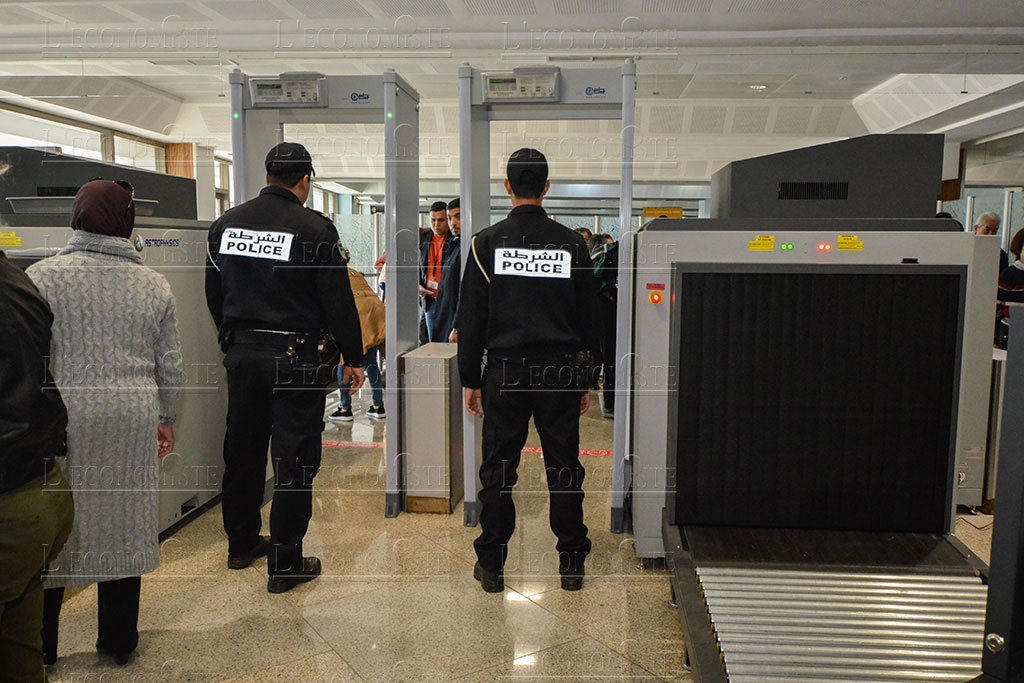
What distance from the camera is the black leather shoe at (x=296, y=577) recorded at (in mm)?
2977

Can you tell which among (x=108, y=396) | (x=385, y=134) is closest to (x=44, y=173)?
(x=385, y=134)

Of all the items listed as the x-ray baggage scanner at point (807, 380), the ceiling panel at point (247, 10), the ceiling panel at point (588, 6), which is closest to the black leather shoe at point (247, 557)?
the x-ray baggage scanner at point (807, 380)

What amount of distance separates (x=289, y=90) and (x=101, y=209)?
1732mm

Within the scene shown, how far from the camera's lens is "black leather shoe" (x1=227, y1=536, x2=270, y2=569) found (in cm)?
319

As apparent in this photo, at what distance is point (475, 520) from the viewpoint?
3670 mm

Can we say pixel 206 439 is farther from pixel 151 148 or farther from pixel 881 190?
pixel 151 148

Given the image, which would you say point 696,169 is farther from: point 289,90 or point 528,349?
point 528,349

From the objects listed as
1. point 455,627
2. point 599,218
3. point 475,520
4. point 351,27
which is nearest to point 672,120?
point 599,218

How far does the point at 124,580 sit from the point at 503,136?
836cm

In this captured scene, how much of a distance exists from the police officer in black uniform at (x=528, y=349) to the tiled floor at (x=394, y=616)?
0.20 m

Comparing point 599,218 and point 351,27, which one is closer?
point 351,27

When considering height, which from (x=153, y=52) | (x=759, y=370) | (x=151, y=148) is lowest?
(x=759, y=370)

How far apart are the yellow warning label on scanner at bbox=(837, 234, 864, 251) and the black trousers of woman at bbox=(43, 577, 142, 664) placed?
112 inches

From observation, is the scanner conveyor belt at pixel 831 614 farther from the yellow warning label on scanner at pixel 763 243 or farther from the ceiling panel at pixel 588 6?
the ceiling panel at pixel 588 6
